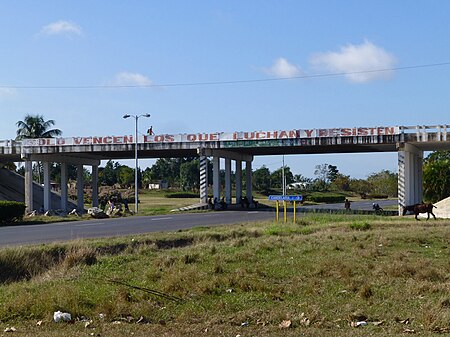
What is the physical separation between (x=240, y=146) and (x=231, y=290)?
41682 millimetres

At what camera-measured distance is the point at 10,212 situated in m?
38.1

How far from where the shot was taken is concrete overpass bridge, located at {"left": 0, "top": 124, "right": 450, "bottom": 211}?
47031 millimetres

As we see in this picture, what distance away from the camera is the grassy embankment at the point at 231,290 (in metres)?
8.84

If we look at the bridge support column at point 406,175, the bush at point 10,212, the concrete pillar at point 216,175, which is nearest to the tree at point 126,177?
the concrete pillar at point 216,175

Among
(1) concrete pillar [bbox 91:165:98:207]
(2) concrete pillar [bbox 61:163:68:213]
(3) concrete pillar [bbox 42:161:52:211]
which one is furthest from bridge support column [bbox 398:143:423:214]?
(1) concrete pillar [bbox 91:165:98:207]

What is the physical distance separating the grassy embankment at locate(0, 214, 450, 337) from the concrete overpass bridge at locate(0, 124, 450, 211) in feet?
98.8

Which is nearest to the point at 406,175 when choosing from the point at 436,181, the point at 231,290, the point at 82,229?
the point at 436,181

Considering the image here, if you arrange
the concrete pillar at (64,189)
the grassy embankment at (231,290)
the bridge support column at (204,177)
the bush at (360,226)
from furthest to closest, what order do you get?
the concrete pillar at (64,189) < the bridge support column at (204,177) < the bush at (360,226) < the grassy embankment at (231,290)

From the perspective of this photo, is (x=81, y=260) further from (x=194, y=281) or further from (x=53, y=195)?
(x=53, y=195)

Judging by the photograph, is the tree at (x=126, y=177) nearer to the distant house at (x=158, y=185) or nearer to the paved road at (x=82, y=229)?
the distant house at (x=158, y=185)

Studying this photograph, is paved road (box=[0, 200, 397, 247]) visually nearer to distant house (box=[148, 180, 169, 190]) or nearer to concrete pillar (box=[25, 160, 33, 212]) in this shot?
concrete pillar (box=[25, 160, 33, 212])

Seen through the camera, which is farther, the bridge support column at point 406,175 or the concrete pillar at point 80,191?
the concrete pillar at point 80,191

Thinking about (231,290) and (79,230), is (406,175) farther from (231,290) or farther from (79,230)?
(231,290)

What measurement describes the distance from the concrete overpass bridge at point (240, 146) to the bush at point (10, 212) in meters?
16.6
